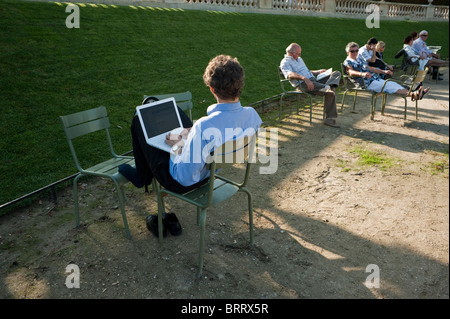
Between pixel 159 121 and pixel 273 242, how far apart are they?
168cm

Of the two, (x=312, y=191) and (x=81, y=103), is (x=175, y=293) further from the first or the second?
(x=81, y=103)

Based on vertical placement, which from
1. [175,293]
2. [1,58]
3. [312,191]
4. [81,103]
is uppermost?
[1,58]

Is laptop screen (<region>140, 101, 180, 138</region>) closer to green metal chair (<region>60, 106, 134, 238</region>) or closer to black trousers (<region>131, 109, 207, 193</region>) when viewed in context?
black trousers (<region>131, 109, 207, 193</region>)

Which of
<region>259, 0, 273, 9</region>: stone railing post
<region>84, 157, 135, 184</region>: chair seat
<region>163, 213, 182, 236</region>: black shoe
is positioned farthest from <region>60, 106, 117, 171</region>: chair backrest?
<region>259, 0, 273, 9</region>: stone railing post

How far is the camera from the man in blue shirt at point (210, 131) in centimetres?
277

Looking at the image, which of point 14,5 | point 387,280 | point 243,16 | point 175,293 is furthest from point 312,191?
point 243,16

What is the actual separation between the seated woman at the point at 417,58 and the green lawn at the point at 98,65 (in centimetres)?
243

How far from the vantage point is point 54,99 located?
6.68 meters

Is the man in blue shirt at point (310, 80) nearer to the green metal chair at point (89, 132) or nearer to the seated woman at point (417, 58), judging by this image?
the green metal chair at point (89, 132)

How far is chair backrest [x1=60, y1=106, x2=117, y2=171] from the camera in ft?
11.8

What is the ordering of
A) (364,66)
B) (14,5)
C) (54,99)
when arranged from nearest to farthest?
(54,99) < (364,66) < (14,5)

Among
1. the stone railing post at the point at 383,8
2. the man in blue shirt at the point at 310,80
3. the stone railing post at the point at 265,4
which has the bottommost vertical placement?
the man in blue shirt at the point at 310,80

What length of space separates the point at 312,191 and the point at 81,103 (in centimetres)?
471

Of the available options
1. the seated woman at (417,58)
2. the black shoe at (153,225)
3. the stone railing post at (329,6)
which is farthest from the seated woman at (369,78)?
the stone railing post at (329,6)
